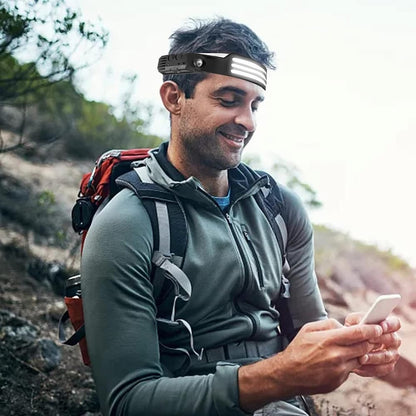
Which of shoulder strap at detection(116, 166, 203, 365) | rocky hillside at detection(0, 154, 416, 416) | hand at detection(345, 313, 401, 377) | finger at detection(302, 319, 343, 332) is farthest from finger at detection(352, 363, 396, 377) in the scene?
rocky hillside at detection(0, 154, 416, 416)

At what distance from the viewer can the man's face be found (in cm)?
272

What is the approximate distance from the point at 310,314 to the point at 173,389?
1.17m

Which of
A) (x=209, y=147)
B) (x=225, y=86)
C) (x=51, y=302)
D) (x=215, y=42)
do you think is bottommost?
(x=51, y=302)

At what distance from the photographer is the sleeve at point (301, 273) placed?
3041mm

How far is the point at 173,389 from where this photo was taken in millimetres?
2141

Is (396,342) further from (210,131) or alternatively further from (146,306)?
(210,131)

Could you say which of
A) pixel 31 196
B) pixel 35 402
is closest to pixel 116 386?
pixel 35 402

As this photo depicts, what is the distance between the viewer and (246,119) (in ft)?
9.01

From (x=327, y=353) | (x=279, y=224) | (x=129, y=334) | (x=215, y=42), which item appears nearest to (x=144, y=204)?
(x=129, y=334)

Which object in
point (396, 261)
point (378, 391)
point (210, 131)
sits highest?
point (210, 131)

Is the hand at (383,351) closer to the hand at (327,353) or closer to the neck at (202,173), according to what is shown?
the hand at (327,353)

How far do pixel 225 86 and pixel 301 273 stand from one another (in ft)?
3.56

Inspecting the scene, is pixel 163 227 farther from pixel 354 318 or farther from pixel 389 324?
pixel 389 324

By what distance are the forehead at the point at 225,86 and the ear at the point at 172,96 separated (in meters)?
0.12
